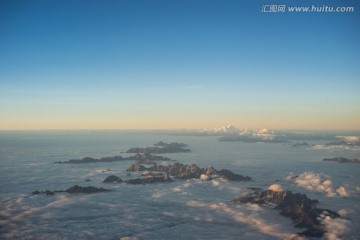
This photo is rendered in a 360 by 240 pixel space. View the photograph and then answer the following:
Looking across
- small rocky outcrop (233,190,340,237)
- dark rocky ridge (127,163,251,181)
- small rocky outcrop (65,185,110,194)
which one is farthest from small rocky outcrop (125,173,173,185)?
small rocky outcrop (233,190,340,237)

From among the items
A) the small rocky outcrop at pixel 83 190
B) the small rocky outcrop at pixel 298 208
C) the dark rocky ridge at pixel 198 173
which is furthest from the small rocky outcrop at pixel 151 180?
the small rocky outcrop at pixel 298 208

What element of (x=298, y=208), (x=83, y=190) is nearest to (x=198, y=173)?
(x=83, y=190)

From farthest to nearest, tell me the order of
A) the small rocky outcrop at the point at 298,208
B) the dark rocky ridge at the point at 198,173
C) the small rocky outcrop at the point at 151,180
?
1. the dark rocky ridge at the point at 198,173
2. the small rocky outcrop at the point at 151,180
3. the small rocky outcrop at the point at 298,208

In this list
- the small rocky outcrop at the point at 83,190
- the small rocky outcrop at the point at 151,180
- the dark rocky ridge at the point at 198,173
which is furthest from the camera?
the dark rocky ridge at the point at 198,173

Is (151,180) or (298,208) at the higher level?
(298,208)

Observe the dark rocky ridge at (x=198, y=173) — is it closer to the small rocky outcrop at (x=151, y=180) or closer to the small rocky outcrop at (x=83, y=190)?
the small rocky outcrop at (x=151, y=180)

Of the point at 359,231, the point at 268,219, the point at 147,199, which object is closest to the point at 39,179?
the point at 147,199

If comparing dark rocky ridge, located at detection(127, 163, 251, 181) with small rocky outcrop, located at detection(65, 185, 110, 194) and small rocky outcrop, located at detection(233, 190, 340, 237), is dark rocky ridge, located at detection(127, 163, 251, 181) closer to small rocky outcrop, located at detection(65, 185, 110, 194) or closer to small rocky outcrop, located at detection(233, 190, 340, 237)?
small rocky outcrop, located at detection(233, 190, 340, 237)

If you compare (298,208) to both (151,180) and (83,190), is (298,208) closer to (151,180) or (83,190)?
(151,180)
